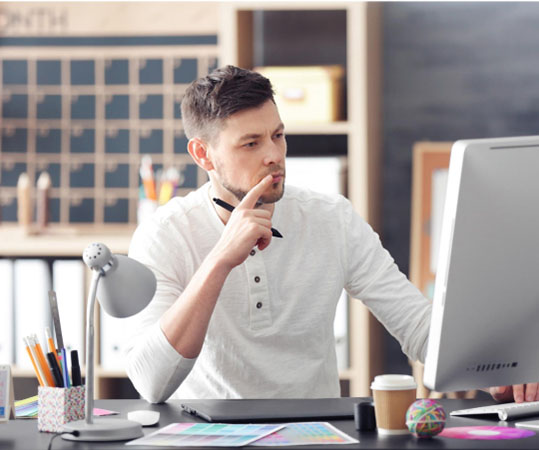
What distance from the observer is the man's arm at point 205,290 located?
164 cm

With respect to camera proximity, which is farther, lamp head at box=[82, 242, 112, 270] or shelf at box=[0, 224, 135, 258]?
shelf at box=[0, 224, 135, 258]

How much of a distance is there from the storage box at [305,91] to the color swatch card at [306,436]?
173 centimetres

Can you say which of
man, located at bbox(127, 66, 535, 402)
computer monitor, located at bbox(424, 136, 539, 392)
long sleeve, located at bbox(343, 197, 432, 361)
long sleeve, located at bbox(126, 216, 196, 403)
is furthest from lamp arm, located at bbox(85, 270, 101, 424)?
long sleeve, located at bbox(343, 197, 432, 361)

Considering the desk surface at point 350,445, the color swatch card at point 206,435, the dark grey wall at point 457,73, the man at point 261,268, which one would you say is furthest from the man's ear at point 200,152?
the dark grey wall at point 457,73

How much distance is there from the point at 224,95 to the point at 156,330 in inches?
22.8

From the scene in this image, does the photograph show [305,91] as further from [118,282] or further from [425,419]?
[425,419]

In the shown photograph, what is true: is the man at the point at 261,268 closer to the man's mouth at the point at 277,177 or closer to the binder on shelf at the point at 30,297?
the man's mouth at the point at 277,177

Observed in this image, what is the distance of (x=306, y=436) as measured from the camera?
52.6 inches

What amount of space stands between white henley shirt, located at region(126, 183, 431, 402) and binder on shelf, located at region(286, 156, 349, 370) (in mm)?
893

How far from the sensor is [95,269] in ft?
4.55

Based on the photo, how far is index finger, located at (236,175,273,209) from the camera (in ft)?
5.74

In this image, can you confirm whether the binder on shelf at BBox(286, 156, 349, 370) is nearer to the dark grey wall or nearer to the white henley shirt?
the dark grey wall

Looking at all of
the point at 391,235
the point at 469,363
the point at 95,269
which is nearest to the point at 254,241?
the point at 95,269

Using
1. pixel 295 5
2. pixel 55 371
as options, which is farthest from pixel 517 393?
pixel 295 5
